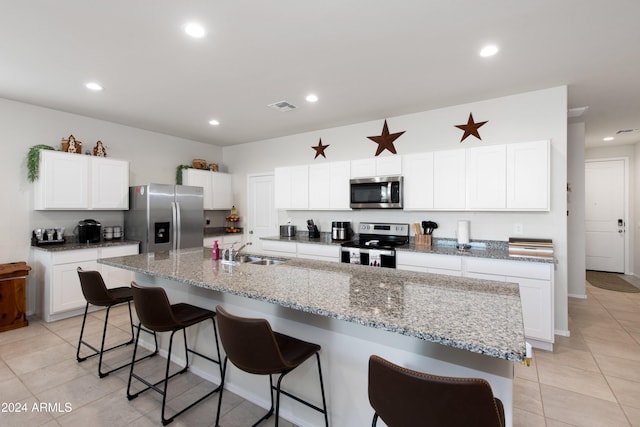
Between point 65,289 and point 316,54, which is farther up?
point 316,54

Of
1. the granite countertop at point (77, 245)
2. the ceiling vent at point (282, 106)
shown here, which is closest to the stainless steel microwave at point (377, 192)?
the ceiling vent at point (282, 106)

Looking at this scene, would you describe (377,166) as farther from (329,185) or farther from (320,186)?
(320,186)

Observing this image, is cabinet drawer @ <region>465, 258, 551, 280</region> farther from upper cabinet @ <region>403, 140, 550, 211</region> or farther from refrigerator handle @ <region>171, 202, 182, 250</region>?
refrigerator handle @ <region>171, 202, 182, 250</region>

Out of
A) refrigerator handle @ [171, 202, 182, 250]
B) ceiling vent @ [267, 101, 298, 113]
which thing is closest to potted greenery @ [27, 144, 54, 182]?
refrigerator handle @ [171, 202, 182, 250]

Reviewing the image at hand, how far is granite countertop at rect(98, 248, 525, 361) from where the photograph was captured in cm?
114

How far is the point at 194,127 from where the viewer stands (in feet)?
15.9

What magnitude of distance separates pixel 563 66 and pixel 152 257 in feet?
13.4

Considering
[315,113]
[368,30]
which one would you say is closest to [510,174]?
[368,30]

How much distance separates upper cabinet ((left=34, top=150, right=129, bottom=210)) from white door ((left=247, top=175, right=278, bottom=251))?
2.06 meters

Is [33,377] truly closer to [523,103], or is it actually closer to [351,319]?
[351,319]

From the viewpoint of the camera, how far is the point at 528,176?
3131 millimetres

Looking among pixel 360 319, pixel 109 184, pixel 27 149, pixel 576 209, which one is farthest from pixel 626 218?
pixel 27 149

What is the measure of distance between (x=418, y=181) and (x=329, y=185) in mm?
1314

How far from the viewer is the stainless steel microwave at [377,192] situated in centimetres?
392
